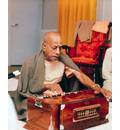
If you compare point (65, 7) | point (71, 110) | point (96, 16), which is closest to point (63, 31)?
point (65, 7)

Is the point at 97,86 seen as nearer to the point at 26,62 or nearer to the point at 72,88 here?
the point at 72,88

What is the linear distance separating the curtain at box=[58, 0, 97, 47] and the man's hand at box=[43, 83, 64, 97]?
188 mm

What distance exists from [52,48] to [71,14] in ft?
0.66

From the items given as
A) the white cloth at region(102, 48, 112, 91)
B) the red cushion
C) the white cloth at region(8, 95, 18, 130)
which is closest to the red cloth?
the red cushion

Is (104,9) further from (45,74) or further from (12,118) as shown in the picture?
(12,118)

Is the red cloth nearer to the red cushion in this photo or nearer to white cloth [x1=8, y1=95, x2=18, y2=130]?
the red cushion

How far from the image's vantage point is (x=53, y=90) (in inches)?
36.6

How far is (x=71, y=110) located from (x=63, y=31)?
1.06ft

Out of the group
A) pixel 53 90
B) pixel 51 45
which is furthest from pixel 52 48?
pixel 53 90

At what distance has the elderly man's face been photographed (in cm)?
92

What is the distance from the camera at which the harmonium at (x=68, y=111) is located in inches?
34.2

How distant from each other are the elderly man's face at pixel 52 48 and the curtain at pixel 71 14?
0.18ft
